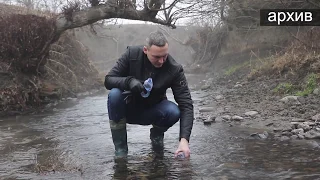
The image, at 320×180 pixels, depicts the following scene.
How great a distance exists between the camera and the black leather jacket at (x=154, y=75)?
377 centimetres

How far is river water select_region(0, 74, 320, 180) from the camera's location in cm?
337

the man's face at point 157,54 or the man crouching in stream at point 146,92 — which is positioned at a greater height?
the man's face at point 157,54

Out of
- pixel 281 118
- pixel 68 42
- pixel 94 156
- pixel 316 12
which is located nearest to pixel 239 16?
pixel 316 12

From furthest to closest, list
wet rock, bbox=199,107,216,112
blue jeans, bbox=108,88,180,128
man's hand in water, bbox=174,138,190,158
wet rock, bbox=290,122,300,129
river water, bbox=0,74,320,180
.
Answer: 1. wet rock, bbox=199,107,216,112
2. wet rock, bbox=290,122,300,129
3. blue jeans, bbox=108,88,180,128
4. river water, bbox=0,74,320,180
5. man's hand in water, bbox=174,138,190,158

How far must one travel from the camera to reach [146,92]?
12.1 ft

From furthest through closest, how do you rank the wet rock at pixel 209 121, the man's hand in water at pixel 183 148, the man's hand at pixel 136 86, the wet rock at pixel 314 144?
1. the wet rock at pixel 209 121
2. the wet rock at pixel 314 144
3. the man's hand at pixel 136 86
4. the man's hand in water at pixel 183 148

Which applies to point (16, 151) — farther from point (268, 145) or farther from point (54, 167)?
point (268, 145)

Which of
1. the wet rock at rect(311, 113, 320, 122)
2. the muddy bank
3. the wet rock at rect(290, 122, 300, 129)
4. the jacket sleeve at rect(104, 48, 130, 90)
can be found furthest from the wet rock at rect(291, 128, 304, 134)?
the jacket sleeve at rect(104, 48, 130, 90)

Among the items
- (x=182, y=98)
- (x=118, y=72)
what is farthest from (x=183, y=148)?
(x=118, y=72)

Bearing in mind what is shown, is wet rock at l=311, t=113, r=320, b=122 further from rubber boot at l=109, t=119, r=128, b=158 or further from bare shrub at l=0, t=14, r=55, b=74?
bare shrub at l=0, t=14, r=55, b=74

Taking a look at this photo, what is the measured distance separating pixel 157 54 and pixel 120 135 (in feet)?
3.54

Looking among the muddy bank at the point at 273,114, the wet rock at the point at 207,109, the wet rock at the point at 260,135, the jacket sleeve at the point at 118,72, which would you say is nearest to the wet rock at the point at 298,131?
the muddy bank at the point at 273,114

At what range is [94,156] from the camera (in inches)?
165

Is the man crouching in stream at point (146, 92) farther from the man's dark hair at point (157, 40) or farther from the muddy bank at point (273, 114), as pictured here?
the muddy bank at point (273, 114)
